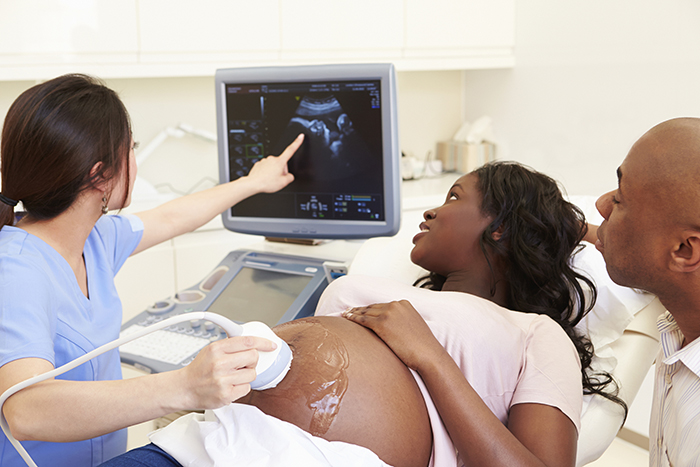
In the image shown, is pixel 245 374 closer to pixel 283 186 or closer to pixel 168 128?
pixel 283 186

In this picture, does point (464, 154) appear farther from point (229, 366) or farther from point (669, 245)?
point (229, 366)

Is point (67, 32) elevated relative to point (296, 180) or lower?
elevated

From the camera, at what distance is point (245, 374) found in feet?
2.91

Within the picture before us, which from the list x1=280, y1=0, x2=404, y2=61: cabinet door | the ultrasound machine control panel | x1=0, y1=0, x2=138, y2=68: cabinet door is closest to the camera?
the ultrasound machine control panel

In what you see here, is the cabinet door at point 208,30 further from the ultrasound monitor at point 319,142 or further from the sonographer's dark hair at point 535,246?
the sonographer's dark hair at point 535,246

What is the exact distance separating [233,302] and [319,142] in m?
0.49

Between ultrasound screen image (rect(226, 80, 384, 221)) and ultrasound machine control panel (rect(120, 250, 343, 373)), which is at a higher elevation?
ultrasound screen image (rect(226, 80, 384, 221))

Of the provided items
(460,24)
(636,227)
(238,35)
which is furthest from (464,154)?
(636,227)

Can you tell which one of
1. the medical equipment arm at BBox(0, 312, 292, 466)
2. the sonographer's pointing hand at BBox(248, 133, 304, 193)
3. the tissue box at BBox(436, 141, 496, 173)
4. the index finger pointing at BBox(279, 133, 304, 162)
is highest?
the index finger pointing at BBox(279, 133, 304, 162)

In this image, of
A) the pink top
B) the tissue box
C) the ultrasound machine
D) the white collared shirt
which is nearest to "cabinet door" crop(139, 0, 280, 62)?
the ultrasound machine

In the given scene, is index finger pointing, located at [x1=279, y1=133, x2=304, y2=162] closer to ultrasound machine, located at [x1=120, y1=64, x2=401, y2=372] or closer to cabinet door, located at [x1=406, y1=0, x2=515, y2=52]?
ultrasound machine, located at [x1=120, y1=64, x2=401, y2=372]

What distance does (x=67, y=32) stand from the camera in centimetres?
256

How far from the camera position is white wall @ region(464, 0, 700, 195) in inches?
93.5

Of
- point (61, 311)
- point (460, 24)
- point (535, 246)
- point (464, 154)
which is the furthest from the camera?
point (464, 154)
